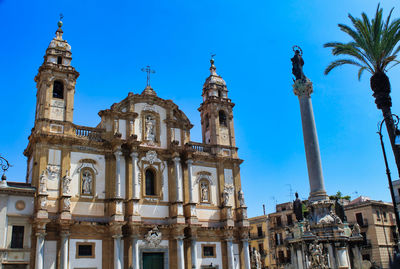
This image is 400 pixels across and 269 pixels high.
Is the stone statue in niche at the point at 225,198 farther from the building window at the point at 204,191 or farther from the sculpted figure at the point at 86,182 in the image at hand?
the sculpted figure at the point at 86,182

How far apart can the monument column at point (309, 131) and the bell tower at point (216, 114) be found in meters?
12.9

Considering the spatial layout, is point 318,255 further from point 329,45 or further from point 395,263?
point 395,263

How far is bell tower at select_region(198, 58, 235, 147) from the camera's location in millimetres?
32531

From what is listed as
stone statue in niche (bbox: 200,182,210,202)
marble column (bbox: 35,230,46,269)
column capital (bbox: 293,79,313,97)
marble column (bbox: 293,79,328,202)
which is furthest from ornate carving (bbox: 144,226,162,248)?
column capital (bbox: 293,79,313,97)

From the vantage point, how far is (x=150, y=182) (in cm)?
2834

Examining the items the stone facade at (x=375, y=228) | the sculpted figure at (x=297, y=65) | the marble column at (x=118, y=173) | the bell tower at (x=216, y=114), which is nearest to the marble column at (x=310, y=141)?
the sculpted figure at (x=297, y=65)

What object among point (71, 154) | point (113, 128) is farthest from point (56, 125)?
point (113, 128)

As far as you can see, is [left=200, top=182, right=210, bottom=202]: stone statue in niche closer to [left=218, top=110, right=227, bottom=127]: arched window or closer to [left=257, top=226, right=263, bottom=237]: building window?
[left=218, top=110, right=227, bottom=127]: arched window

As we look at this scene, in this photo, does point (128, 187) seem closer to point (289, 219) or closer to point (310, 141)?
point (310, 141)

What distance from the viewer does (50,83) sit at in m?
26.6

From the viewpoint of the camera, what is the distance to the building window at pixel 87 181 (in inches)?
1004

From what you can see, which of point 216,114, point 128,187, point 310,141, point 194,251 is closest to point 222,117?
point 216,114

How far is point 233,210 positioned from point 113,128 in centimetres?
1052

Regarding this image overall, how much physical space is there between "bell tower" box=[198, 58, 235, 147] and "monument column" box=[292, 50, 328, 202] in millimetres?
12942
